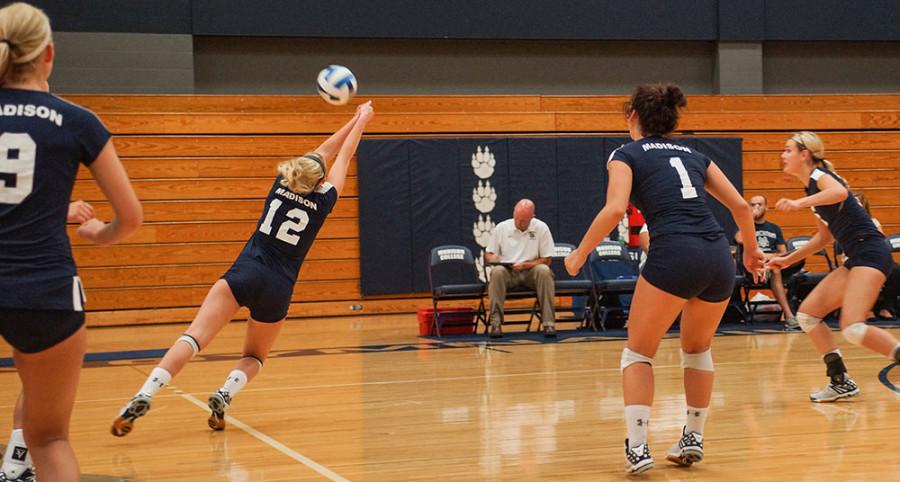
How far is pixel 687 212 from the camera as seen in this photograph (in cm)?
447

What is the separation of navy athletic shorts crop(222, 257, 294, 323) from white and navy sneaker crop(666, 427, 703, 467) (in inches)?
91.7

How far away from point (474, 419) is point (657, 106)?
2346 mm

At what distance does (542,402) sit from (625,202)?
8.45 feet

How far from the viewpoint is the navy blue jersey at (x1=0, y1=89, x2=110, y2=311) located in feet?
8.54

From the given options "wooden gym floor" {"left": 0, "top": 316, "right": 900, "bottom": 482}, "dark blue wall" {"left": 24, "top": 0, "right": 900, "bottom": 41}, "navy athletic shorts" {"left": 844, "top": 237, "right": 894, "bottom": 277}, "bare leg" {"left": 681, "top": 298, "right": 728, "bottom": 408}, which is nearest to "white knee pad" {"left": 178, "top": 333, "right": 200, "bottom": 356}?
"wooden gym floor" {"left": 0, "top": 316, "right": 900, "bottom": 482}

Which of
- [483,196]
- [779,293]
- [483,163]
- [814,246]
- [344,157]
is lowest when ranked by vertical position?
[779,293]

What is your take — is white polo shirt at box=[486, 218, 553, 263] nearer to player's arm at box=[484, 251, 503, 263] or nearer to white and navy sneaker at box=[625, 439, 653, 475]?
player's arm at box=[484, 251, 503, 263]

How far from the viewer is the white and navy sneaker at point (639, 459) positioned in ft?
14.2

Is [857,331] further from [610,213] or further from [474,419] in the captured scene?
[610,213]

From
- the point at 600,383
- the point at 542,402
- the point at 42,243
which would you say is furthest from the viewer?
the point at 600,383

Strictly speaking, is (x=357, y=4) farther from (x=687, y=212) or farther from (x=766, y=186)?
(x=687, y=212)

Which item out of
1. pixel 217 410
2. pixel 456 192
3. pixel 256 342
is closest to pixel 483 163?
pixel 456 192

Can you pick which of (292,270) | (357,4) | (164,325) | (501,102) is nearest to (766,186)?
(501,102)

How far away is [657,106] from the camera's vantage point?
15.1 feet
